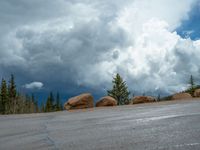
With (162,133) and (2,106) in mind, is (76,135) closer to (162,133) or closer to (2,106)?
(162,133)

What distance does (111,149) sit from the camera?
6.25 meters

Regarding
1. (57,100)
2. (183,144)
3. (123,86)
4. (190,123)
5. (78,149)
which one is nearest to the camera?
(183,144)

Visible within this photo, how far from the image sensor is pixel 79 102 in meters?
25.5

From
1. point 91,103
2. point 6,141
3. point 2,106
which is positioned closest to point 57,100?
point 2,106

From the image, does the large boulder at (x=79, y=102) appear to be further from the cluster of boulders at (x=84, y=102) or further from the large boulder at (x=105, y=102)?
the large boulder at (x=105, y=102)

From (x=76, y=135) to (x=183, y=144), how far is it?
324 centimetres

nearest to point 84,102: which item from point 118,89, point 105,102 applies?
point 105,102

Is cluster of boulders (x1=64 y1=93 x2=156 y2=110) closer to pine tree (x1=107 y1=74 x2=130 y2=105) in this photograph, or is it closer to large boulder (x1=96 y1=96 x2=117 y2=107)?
large boulder (x1=96 y1=96 x2=117 y2=107)

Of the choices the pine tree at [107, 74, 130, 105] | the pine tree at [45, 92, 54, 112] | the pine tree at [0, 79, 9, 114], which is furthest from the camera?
the pine tree at [45, 92, 54, 112]

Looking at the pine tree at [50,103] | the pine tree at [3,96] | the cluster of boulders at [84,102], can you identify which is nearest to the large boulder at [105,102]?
the cluster of boulders at [84,102]

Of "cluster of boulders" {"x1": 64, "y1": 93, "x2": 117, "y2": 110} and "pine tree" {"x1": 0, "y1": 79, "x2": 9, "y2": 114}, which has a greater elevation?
"pine tree" {"x1": 0, "y1": 79, "x2": 9, "y2": 114}

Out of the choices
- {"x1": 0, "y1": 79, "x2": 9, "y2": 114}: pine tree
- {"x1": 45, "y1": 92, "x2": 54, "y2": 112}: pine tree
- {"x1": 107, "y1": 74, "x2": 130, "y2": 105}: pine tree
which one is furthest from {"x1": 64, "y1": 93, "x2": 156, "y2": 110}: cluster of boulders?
{"x1": 45, "y1": 92, "x2": 54, "y2": 112}: pine tree

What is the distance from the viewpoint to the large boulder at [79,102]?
83.4 feet

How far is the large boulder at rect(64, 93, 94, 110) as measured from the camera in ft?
83.4
